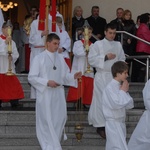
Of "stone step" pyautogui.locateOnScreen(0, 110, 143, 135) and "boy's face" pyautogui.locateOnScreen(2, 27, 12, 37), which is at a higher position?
"boy's face" pyautogui.locateOnScreen(2, 27, 12, 37)

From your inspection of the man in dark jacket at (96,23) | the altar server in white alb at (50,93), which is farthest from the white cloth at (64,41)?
the altar server in white alb at (50,93)

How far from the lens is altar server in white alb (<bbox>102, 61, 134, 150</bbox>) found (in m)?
9.55

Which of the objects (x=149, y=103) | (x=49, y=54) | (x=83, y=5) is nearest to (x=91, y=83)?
(x=49, y=54)

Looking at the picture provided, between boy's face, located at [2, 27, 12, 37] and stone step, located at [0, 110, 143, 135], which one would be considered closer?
stone step, located at [0, 110, 143, 135]

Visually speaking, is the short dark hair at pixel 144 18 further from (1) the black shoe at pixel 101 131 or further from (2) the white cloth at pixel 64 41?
(1) the black shoe at pixel 101 131

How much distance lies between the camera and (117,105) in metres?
9.55

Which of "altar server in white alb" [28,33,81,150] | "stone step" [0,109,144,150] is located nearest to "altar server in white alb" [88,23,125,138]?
"stone step" [0,109,144,150]

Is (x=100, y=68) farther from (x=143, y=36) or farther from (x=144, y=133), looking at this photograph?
(x=143, y=36)

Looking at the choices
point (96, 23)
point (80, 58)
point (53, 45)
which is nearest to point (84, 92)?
point (80, 58)

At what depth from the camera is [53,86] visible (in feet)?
34.3

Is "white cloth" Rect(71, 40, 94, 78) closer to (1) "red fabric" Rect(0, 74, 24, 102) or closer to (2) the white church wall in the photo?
(1) "red fabric" Rect(0, 74, 24, 102)

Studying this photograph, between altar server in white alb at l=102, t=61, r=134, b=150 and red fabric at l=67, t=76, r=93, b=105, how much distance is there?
272 cm

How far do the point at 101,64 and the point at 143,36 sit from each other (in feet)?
10.5

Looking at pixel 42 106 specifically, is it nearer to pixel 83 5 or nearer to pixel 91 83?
pixel 91 83
